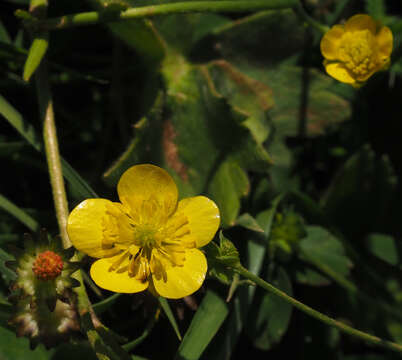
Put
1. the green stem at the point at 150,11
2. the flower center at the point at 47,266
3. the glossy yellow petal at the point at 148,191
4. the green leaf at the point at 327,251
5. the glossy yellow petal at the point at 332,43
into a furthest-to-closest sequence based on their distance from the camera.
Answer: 1. the green leaf at the point at 327,251
2. the glossy yellow petal at the point at 332,43
3. the green stem at the point at 150,11
4. the glossy yellow petal at the point at 148,191
5. the flower center at the point at 47,266

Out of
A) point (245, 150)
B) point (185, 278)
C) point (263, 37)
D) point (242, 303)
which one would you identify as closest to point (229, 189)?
point (245, 150)

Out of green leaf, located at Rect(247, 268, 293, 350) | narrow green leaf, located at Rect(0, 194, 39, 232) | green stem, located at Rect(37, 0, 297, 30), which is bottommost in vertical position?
green leaf, located at Rect(247, 268, 293, 350)

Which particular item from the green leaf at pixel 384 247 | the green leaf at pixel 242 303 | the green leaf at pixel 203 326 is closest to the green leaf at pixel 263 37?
the green leaf at pixel 242 303

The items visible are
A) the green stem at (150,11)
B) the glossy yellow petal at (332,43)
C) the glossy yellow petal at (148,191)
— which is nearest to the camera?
the glossy yellow petal at (148,191)

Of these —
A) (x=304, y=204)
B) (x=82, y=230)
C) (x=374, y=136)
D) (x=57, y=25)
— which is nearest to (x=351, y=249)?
(x=304, y=204)

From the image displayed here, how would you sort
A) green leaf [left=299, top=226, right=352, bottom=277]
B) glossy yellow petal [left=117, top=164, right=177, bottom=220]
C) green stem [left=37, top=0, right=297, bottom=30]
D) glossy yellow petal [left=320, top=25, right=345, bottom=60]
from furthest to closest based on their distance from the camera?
green leaf [left=299, top=226, right=352, bottom=277]
glossy yellow petal [left=320, top=25, right=345, bottom=60]
green stem [left=37, top=0, right=297, bottom=30]
glossy yellow petal [left=117, top=164, right=177, bottom=220]

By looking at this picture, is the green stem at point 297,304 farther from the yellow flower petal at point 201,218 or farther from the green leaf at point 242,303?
the green leaf at point 242,303

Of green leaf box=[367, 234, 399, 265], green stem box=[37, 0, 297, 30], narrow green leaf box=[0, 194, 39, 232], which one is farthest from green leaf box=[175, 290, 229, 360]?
green stem box=[37, 0, 297, 30]

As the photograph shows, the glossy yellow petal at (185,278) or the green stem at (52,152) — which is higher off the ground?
the green stem at (52,152)

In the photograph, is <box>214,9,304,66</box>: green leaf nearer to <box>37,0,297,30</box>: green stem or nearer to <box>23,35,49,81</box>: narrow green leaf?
<box>37,0,297,30</box>: green stem
